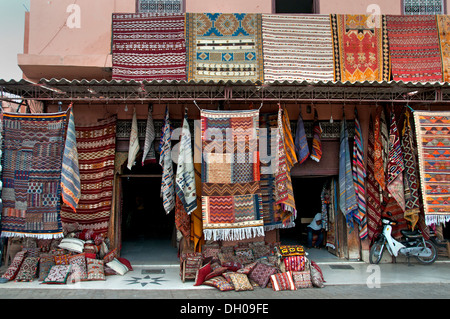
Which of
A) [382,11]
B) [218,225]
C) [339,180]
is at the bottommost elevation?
[218,225]

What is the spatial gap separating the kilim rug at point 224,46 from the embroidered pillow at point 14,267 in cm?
420

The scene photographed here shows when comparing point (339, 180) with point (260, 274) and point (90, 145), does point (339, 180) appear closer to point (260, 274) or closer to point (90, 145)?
point (260, 274)

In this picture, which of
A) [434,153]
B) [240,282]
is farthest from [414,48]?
[240,282]

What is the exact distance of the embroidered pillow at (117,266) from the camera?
6.84 metres

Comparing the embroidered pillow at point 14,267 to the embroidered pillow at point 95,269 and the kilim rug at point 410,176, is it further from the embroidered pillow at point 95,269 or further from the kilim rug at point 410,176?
the kilim rug at point 410,176

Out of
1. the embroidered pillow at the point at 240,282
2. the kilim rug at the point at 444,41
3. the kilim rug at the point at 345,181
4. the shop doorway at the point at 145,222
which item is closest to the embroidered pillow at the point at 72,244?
the shop doorway at the point at 145,222

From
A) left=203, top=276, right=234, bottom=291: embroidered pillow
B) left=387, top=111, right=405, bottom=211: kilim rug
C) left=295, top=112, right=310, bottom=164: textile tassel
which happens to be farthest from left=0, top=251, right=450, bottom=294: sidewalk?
left=295, top=112, right=310, bottom=164: textile tassel

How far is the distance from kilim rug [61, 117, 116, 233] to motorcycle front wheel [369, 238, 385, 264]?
5.02 m

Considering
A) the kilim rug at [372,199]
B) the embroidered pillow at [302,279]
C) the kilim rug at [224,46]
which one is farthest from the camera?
the kilim rug at [372,199]

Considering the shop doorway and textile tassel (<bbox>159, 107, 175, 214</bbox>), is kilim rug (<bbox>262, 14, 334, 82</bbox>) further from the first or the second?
the shop doorway

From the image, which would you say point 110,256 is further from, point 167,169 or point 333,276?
point 333,276

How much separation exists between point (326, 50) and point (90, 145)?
4856 millimetres

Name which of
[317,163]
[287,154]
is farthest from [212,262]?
[317,163]

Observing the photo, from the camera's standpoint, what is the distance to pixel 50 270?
250 inches
